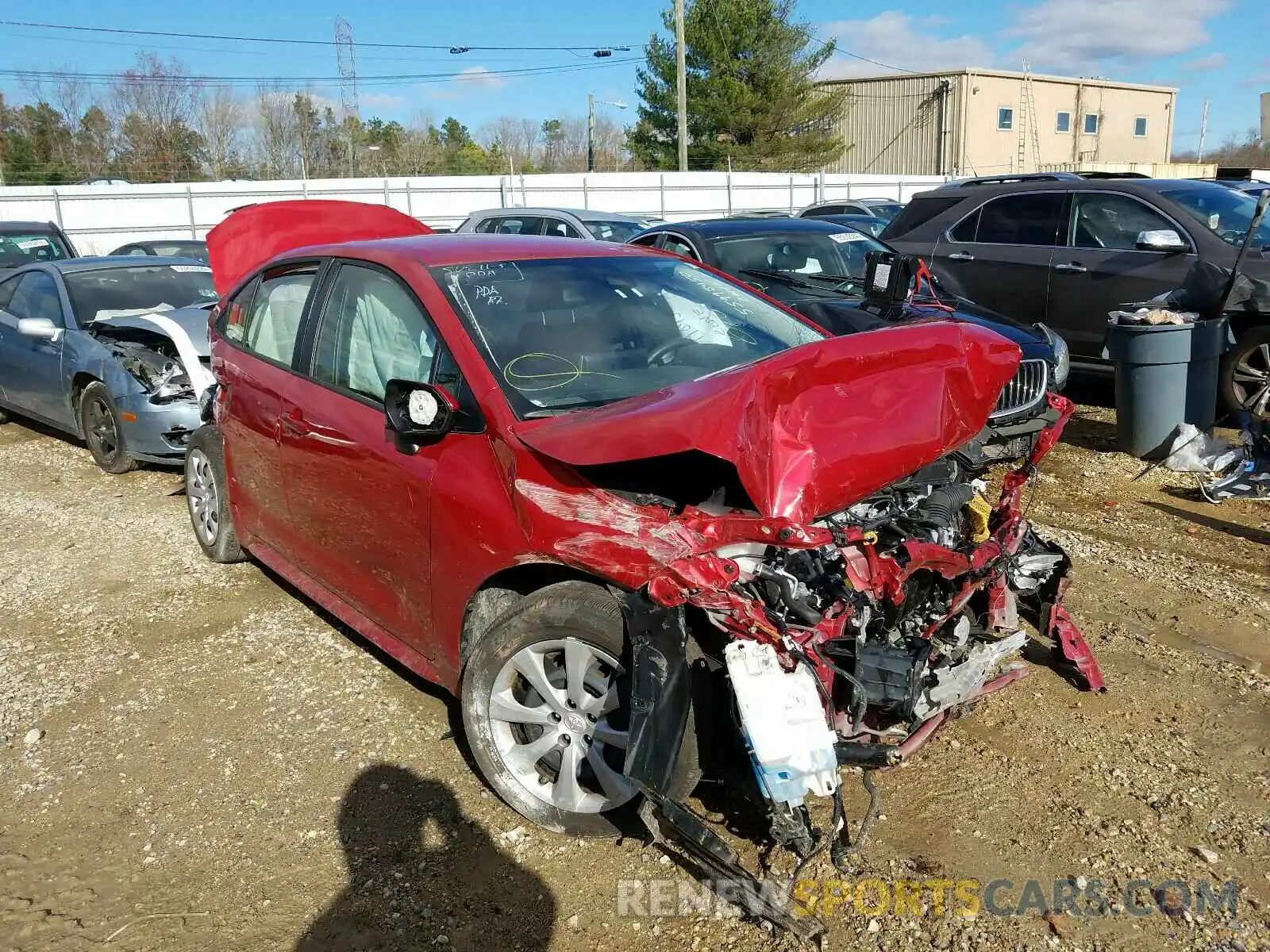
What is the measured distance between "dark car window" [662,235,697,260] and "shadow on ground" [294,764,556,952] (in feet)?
18.5

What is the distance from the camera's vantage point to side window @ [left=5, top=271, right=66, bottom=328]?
8.02 m

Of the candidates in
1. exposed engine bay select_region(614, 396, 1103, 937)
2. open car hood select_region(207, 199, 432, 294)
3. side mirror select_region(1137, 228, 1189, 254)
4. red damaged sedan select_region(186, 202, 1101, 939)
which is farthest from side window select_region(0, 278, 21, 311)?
side mirror select_region(1137, 228, 1189, 254)

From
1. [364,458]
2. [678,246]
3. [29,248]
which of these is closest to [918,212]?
[678,246]

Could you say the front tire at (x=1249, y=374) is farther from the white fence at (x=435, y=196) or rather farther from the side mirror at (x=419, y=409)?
the white fence at (x=435, y=196)

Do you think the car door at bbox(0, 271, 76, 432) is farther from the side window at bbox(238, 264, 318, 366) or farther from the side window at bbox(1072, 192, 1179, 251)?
the side window at bbox(1072, 192, 1179, 251)

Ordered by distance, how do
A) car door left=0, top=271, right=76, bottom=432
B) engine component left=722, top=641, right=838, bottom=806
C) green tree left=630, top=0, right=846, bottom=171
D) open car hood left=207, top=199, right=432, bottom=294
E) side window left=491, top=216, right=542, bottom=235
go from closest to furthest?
engine component left=722, top=641, right=838, bottom=806
open car hood left=207, top=199, right=432, bottom=294
car door left=0, top=271, right=76, bottom=432
side window left=491, top=216, right=542, bottom=235
green tree left=630, top=0, right=846, bottom=171

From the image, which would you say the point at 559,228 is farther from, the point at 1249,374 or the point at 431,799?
the point at 431,799

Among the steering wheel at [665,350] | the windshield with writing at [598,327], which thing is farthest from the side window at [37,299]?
the steering wheel at [665,350]

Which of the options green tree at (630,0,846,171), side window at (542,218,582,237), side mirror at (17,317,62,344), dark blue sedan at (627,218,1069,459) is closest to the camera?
dark blue sedan at (627,218,1069,459)

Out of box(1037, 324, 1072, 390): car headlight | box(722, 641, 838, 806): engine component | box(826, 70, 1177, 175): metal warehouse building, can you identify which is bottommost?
box(722, 641, 838, 806): engine component

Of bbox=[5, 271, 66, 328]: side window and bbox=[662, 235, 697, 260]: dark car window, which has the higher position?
bbox=[662, 235, 697, 260]: dark car window

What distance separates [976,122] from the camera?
46.2 metres

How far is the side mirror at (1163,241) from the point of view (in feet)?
24.5

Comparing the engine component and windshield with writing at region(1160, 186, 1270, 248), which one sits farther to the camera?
windshield with writing at region(1160, 186, 1270, 248)
